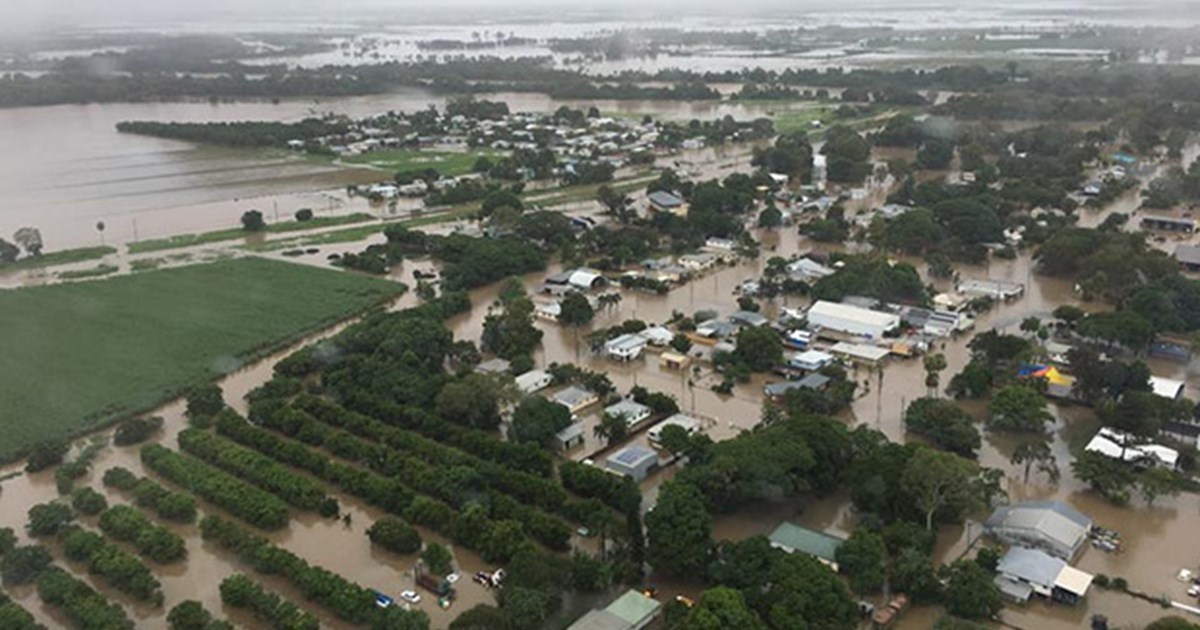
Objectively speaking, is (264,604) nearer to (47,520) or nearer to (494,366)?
(47,520)

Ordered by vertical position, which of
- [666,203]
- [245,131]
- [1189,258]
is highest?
[245,131]

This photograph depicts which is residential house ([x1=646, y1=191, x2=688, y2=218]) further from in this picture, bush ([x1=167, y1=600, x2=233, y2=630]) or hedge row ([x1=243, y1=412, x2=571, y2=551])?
bush ([x1=167, y1=600, x2=233, y2=630])

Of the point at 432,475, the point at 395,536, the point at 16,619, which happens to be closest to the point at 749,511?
the point at 432,475

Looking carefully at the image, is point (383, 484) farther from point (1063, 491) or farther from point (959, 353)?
Result: point (959, 353)

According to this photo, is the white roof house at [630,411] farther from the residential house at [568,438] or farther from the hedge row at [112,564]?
the hedge row at [112,564]

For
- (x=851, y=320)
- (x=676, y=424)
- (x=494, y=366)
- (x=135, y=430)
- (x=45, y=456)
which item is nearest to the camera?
(x=676, y=424)

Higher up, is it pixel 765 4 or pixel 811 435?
pixel 765 4

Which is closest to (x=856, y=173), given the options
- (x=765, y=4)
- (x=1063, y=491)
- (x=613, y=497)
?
(x=1063, y=491)

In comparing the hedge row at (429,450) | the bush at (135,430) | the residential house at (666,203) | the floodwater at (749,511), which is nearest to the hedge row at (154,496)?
the floodwater at (749,511)
